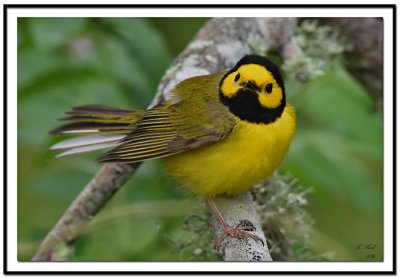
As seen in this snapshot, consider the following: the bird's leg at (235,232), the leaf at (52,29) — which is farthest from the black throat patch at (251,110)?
the leaf at (52,29)

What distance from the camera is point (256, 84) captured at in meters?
2.78

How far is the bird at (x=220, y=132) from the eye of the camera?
2.75 meters

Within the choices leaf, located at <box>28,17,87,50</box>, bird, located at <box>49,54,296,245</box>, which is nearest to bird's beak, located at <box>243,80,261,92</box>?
bird, located at <box>49,54,296,245</box>

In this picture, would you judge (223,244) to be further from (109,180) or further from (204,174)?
(109,180)

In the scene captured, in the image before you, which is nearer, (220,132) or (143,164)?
(220,132)

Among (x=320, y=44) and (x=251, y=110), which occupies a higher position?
(x=320, y=44)

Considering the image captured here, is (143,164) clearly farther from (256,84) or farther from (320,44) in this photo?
(320,44)

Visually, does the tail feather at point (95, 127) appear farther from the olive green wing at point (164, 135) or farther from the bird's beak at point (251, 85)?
the bird's beak at point (251, 85)

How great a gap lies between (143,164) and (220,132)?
90 cm

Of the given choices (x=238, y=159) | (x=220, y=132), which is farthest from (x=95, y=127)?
(x=238, y=159)

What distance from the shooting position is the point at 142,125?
305 centimetres

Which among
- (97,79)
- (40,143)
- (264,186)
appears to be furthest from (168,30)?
(264,186)

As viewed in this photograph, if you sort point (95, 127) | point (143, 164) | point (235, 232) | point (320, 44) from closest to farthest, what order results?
1. point (235, 232)
2. point (95, 127)
3. point (143, 164)
4. point (320, 44)

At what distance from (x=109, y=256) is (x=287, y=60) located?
1.78m
